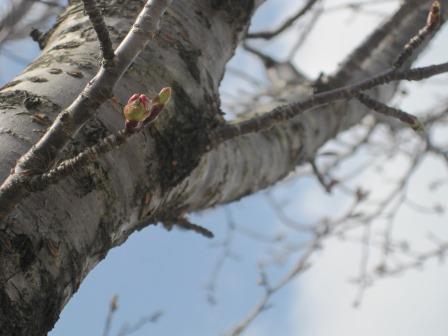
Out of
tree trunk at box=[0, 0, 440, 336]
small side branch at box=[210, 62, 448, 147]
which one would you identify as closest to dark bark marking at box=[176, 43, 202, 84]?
tree trunk at box=[0, 0, 440, 336]

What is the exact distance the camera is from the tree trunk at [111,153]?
740mm

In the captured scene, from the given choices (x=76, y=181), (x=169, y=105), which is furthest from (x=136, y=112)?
(x=169, y=105)

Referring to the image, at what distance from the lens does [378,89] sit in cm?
234

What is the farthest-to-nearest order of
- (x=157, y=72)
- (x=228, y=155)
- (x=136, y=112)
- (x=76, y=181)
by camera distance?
(x=228, y=155) < (x=157, y=72) < (x=76, y=181) < (x=136, y=112)

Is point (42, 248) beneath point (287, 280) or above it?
beneath

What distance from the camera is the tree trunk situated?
0.74 metres

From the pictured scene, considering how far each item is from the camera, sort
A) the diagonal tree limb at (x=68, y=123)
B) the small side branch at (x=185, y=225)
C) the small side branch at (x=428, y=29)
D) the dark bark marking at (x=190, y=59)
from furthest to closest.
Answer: the small side branch at (x=185, y=225) → the dark bark marking at (x=190, y=59) → the small side branch at (x=428, y=29) → the diagonal tree limb at (x=68, y=123)

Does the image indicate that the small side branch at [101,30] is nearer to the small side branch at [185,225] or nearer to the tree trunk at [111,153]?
the tree trunk at [111,153]

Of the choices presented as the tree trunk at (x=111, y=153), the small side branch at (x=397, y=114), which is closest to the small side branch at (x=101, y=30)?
the tree trunk at (x=111, y=153)

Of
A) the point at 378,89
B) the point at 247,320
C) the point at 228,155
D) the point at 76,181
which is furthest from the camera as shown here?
the point at 247,320

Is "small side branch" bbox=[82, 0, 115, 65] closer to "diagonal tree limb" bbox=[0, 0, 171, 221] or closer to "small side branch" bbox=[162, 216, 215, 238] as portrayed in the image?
"diagonal tree limb" bbox=[0, 0, 171, 221]

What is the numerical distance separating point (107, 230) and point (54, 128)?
0.29m

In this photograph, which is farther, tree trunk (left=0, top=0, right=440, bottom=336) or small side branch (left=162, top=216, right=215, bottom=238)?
small side branch (left=162, top=216, right=215, bottom=238)

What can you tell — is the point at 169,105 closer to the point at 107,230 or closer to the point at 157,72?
the point at 157,72
